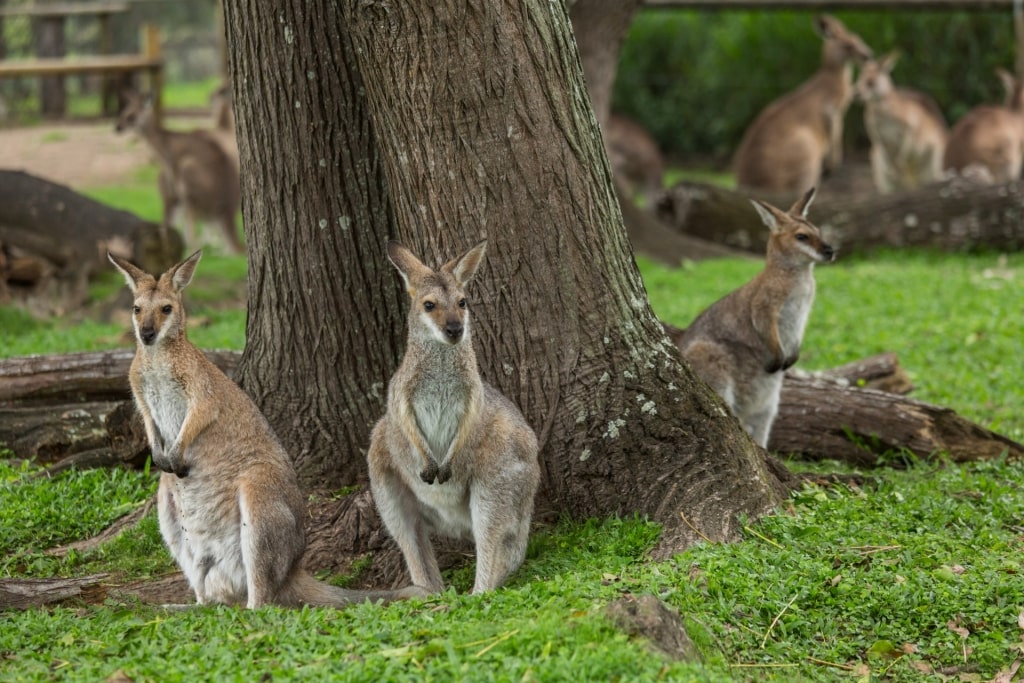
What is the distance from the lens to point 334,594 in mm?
5363

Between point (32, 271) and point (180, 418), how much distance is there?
5647 mm

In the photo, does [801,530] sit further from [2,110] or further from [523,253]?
[2,110]

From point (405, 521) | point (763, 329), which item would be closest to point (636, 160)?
point (763, 329)

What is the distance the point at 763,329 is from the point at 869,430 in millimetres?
853

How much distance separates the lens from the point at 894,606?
5.07m

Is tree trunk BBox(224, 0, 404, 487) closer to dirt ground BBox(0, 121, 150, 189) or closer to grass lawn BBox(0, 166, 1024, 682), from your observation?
grass lawn BBox(0, 166, 1024, 682)

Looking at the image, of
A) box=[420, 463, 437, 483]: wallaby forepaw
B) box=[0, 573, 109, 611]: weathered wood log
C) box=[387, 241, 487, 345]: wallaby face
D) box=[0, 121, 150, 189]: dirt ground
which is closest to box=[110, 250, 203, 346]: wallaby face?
box=[387, 241, 487, 345]: wallaby face

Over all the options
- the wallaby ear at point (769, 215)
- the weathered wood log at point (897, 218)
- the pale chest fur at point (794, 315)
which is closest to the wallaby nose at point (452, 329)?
the pale chest fur at point (794, 315)

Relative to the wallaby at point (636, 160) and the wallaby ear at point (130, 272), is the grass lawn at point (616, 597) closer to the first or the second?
the wallaby ear at point (130, 272)

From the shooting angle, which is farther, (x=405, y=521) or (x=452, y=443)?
(x=405, y=521)

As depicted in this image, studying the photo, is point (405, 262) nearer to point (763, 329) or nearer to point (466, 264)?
point (466, 264)

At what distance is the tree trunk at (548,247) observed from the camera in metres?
5.52

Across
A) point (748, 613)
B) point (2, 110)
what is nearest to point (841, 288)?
point (748, 613)

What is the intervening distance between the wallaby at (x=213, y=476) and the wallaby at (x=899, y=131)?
39.7 ft
